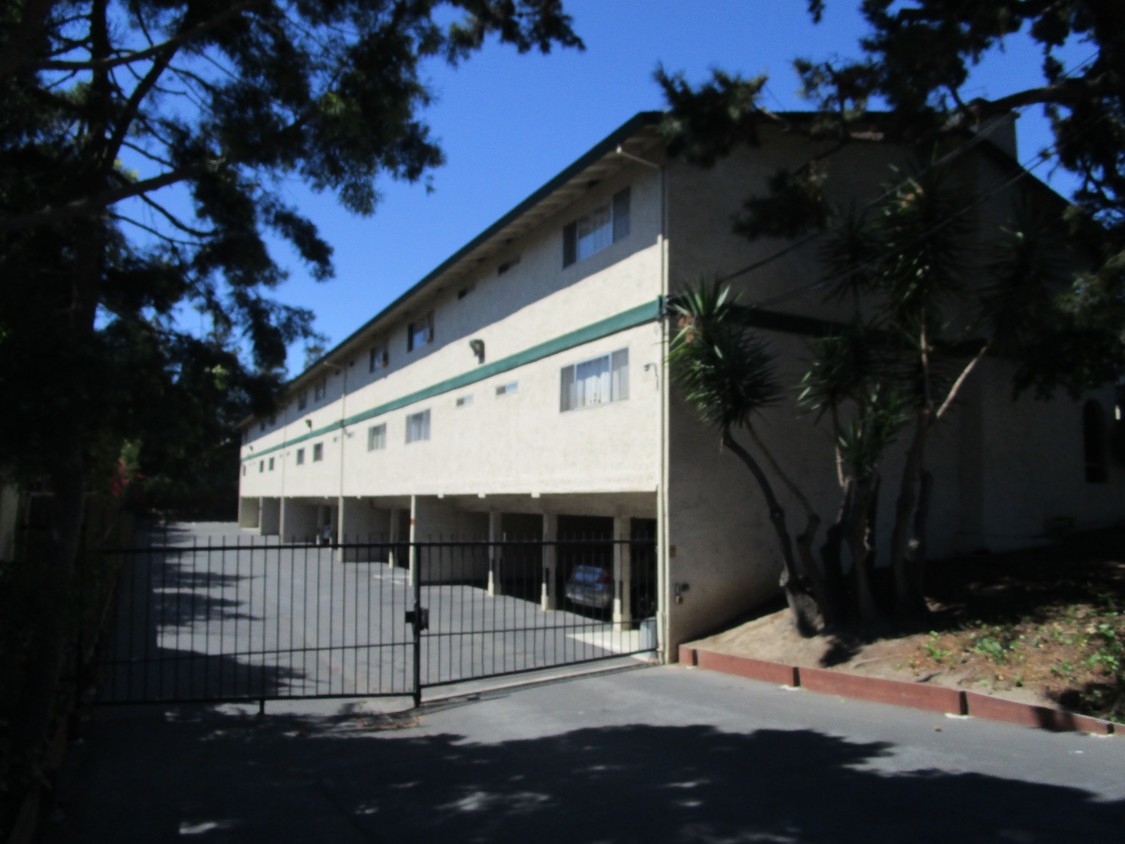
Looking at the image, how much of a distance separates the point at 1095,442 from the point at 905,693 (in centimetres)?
1152

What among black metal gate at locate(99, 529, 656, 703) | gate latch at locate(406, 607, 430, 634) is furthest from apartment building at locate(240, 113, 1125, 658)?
gate latch at locate(406, 607, 430, 634)

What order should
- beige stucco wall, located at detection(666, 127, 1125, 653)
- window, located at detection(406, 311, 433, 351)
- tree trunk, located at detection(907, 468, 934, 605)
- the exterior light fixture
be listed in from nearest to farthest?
tree trunk, located at detection(907, 468, 934, 605), beige stucco wall, located at detection(666, 127, 1125, 653), the exterior light fixture, window, located at detection(406, 311, 433, 351)

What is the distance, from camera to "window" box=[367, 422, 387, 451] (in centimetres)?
2637

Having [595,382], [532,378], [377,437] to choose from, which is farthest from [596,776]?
[377,437]

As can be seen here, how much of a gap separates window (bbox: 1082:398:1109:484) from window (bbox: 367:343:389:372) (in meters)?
18.2

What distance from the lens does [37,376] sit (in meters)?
4.91

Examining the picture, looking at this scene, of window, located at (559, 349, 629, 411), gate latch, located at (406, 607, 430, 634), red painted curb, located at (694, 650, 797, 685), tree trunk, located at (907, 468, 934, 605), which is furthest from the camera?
window, located at (559, 349, 629, 411)

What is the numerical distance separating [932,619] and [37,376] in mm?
9513

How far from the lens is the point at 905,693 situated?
8.94m

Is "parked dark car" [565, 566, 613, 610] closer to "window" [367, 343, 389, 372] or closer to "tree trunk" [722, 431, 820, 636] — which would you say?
"tree trunk" [722, 431, 820, 636]

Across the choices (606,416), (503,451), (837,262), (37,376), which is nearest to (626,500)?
(606,416)

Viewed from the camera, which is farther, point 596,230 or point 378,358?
point 378,358

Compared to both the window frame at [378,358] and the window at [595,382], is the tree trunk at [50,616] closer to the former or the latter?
the window at [595,382]

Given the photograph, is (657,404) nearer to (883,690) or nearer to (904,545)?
(904,545)
